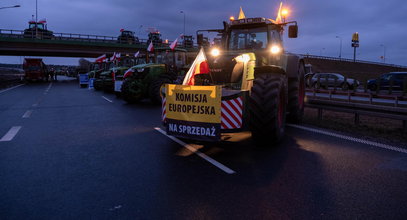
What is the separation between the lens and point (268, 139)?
6309mm

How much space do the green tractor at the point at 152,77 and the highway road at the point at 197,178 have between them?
695cm

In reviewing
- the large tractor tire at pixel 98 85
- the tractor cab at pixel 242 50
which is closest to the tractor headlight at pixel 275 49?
the tractor cab at pixel 242 50

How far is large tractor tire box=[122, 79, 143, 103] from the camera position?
48.9 ft

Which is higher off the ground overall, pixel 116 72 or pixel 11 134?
pixel 116 72

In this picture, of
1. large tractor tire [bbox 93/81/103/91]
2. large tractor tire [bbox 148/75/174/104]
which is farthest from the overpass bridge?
large tractor tire [bbox 148/75/174/104]

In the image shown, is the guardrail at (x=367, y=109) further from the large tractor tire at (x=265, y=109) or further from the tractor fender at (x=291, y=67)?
the large tractor tire at (x=265, y=109)

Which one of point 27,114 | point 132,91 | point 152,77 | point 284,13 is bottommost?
point 27,114

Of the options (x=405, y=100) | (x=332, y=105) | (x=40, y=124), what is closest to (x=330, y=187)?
(x=332, y=105)

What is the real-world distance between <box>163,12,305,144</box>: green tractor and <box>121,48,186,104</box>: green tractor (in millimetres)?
5910

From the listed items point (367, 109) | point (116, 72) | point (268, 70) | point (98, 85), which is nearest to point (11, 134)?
point (268, 70)

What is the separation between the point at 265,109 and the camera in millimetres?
6023

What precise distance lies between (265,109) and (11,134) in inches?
241

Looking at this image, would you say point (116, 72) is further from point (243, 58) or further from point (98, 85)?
point (243, 58)

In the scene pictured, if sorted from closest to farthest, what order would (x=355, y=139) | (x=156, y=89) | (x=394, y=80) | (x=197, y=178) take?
(x=197, y=178)
(x=355, y=139)
(x=156, y=89)
(x=394, y=80)
